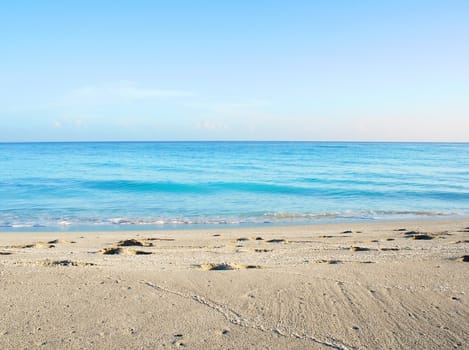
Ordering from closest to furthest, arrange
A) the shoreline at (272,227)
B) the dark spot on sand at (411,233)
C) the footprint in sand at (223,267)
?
the footprint in sand at (223,267)
the dark spot on sand at (411,233)
the shoreline at (272,227)

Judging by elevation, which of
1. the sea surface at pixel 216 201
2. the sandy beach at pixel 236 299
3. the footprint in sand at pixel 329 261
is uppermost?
the sandy beach at pixel 236 299

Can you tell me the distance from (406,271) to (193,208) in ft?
43.4

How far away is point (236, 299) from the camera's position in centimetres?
498

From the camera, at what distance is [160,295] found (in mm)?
5102

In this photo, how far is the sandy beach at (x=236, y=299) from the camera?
13.0ft

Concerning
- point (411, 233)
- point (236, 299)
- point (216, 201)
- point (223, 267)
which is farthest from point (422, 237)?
point (216, 201)

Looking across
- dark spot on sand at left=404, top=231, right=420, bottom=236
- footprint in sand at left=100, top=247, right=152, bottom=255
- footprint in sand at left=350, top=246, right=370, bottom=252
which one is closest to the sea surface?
dark spot on sand at left=404, top=231, right=420, bottom=236

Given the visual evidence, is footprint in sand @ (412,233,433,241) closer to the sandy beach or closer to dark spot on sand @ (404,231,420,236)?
dark spot on sand @ (404,231,420,236)

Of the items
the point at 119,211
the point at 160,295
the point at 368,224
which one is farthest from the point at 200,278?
the point at 119,211

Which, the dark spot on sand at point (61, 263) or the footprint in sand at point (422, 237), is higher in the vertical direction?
the dark spot on sand at point (61, 263)

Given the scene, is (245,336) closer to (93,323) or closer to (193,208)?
(93,323)

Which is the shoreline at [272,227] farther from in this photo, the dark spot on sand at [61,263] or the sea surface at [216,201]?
the dark spot on sand at [61,263]

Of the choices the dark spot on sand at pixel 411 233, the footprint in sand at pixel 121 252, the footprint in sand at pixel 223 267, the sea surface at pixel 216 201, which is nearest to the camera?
the footprint in sand at pixel 223 267

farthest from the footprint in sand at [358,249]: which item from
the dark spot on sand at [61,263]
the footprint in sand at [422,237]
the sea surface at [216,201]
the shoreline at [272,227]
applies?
the sea surface at [216,201]
